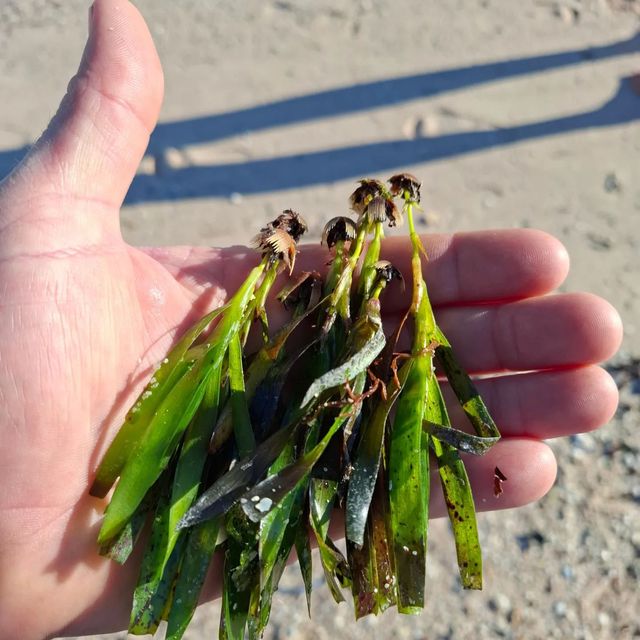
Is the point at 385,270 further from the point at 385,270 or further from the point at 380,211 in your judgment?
the point at 380,211

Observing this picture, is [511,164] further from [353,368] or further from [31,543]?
[31,543]

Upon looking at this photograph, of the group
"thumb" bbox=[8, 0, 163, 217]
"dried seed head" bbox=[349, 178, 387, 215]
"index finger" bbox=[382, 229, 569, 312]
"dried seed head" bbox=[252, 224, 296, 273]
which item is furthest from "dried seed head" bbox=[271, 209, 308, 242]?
"thumb" bbox=[8, 0, 163, 217]

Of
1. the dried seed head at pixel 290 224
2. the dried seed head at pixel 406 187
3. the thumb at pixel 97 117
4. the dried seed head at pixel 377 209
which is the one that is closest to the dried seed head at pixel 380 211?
the dried seed head at pixel 377 209

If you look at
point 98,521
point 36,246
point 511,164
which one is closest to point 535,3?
point 511,164

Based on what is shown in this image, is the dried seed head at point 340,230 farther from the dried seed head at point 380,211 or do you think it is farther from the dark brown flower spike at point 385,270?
the dark brown flower spike at point 385,270

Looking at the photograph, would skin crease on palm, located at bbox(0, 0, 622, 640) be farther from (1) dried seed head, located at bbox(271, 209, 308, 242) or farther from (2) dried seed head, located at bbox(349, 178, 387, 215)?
(2) dried seed head, located at bbox(349, 178, 387, 215)

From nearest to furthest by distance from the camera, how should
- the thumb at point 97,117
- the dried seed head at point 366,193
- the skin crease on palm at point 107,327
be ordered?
the skin crease on palm at point 107,327, the thumb at point 97,117, the dried seed head at point 366,193

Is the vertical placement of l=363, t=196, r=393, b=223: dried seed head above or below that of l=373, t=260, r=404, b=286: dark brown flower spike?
above

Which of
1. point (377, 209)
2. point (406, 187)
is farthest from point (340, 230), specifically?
point (406, 187)
